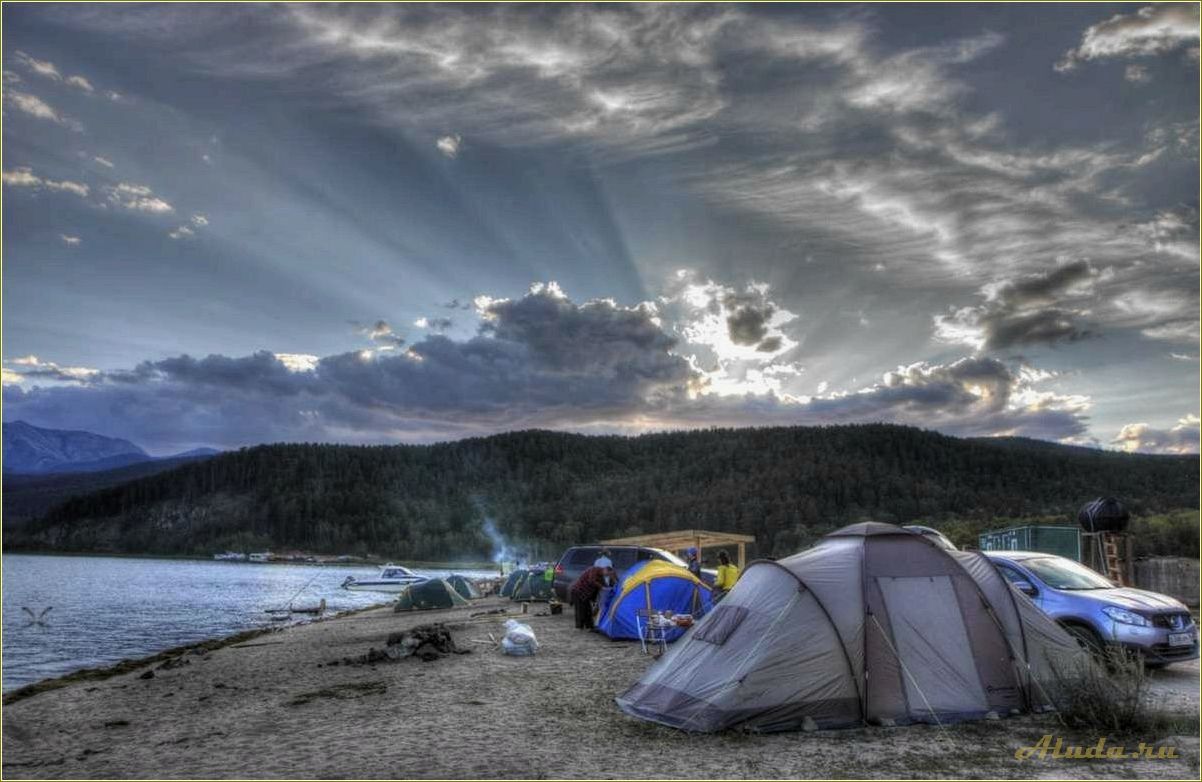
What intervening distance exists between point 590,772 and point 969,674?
5046 millimetres

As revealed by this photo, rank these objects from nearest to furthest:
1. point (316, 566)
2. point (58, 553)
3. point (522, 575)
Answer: point (522, 575) → point (316, 566) → point (58, 553)

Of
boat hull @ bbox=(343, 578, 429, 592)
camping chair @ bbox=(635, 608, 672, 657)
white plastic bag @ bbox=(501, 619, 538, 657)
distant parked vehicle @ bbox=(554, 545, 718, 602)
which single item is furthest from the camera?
boat hull @ bbox=(343, 578, 429, 592)

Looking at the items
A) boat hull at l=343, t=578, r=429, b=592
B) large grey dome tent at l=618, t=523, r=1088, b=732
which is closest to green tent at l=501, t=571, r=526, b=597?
large grey dome tent at l=618, t=523, r=1088, b=732

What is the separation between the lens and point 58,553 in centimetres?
16375

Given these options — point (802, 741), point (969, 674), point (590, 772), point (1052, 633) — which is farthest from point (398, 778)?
point (1052, 633)

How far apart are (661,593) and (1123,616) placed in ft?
26.8

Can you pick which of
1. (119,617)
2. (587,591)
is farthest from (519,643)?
(119,617)

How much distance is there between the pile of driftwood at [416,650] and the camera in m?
16.7

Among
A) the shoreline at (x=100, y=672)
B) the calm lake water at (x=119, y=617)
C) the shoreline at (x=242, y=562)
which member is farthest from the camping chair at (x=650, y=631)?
the shoreline at (x=242, y=562)

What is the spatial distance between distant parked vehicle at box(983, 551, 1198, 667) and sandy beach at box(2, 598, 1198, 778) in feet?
1.95

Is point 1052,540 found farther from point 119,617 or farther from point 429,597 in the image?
point 119,617

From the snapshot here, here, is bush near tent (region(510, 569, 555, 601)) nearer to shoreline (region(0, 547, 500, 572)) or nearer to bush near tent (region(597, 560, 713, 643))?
bush near tent (region(597, 560, 713, 643))

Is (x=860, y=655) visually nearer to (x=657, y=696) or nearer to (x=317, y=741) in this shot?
(x=657, y=696)

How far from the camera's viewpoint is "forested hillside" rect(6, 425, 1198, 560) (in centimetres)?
7862
